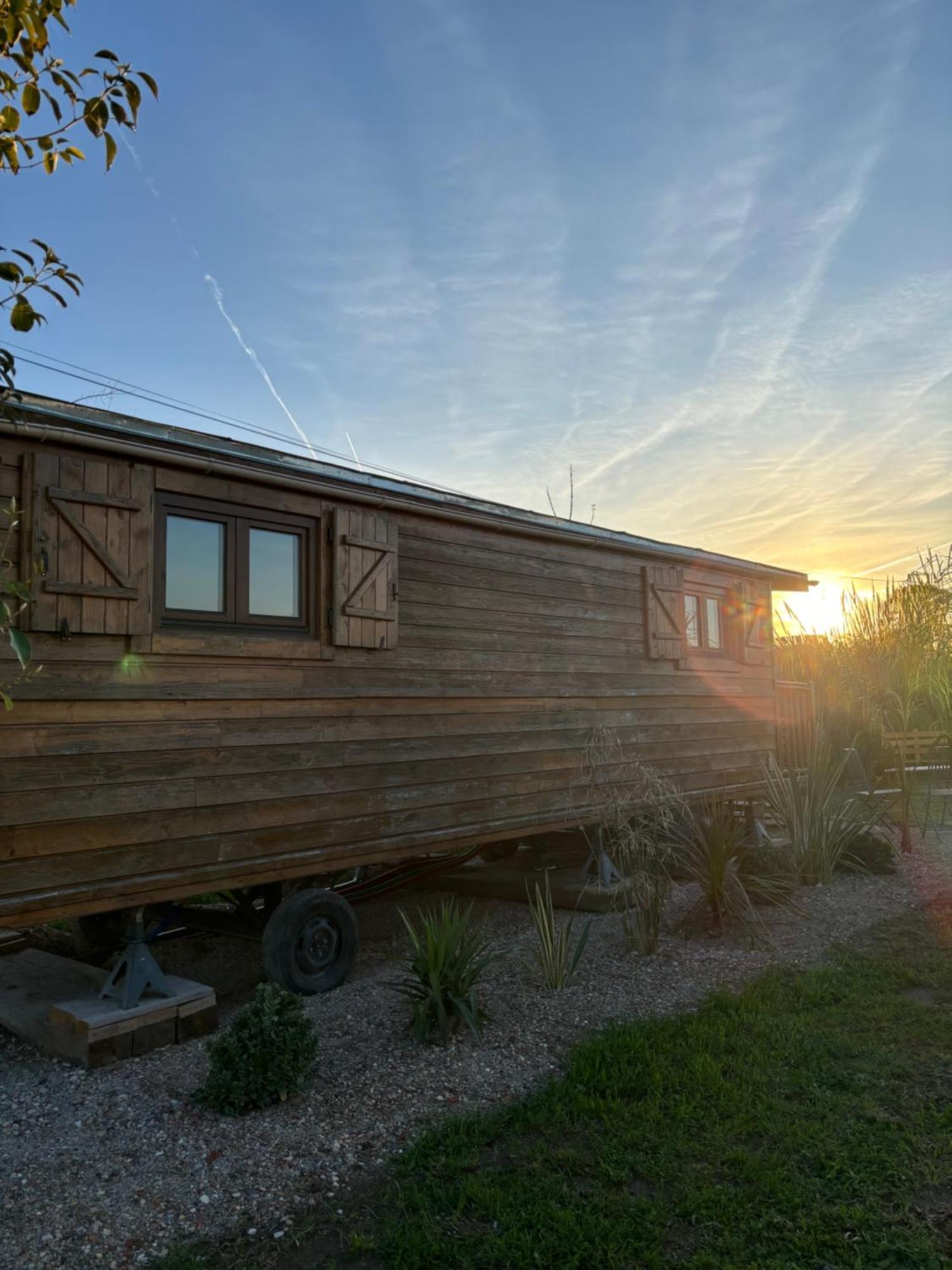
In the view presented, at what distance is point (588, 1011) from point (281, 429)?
6082 mm

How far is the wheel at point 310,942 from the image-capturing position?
5.16m

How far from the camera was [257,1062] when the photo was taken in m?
3.54

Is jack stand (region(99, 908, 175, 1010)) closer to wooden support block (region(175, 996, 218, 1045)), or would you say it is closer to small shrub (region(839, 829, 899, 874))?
wooden support block (region(175, 996, 218, 1045))

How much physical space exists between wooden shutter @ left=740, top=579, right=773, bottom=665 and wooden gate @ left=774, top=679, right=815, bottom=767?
556mm

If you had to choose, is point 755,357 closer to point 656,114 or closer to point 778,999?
point 656,114

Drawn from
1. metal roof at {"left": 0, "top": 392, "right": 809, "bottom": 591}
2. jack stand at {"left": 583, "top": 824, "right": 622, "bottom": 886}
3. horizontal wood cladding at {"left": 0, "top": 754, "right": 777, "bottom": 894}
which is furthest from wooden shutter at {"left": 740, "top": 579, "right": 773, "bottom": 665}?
horizontal wood cladding at {"left": 0, "top": 754, "right": 777, "bottom": 894}

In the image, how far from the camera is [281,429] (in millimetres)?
8445

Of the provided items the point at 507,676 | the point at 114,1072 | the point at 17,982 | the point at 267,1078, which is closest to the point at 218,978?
the point at 17,982

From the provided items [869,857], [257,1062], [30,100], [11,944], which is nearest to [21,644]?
[30,100]

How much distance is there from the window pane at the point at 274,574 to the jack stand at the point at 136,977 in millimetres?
1950

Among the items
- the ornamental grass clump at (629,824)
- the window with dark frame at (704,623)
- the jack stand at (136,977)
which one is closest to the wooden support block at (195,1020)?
the jack stand at (136,977)

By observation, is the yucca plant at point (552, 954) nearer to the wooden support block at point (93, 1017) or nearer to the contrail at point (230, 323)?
the wooden support block at point (93, 1017)

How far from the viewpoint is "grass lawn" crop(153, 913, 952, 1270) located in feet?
8.33

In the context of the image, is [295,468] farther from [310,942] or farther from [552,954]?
[552,954]
